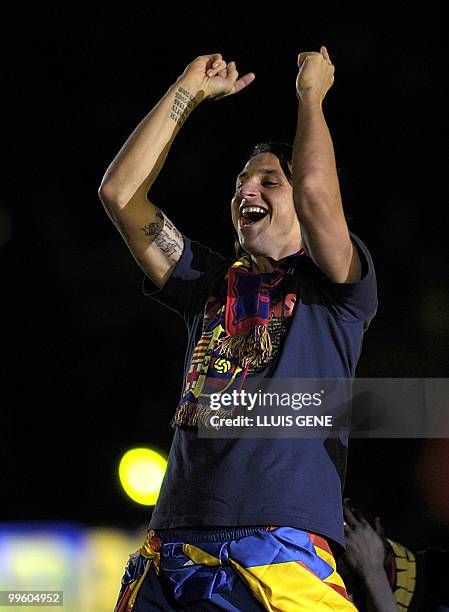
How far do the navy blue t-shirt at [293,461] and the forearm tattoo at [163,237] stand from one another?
0.31m

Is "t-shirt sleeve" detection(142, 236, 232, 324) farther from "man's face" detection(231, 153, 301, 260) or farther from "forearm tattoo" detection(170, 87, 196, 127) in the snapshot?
"forearm tattoo" detection(170, 87, 196, 127)

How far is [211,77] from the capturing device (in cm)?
227

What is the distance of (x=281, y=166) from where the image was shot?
7.47ft

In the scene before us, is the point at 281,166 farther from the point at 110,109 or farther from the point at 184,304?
the point at 110,109

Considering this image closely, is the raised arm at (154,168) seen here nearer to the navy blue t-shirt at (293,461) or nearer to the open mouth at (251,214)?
the open mouth at (251,214)

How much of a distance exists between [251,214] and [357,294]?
47 centimetres

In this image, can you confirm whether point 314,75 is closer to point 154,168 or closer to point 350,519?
point 154,168

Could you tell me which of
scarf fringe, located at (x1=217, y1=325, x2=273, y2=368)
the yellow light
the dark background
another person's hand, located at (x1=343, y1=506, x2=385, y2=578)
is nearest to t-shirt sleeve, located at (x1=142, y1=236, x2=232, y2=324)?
scarf fringe, located at (x1=217, y1=325, x2=273, y2=368)

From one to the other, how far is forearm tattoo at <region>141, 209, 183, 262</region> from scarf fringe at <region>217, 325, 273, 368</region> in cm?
35

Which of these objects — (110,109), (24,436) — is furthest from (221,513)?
(24,436)

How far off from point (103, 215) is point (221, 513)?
336 centimetres

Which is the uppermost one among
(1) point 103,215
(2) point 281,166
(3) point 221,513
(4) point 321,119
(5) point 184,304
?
(1) point 103,215

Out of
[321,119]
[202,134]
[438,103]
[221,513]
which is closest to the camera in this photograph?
[221,513]

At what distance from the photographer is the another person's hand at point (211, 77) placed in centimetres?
223
